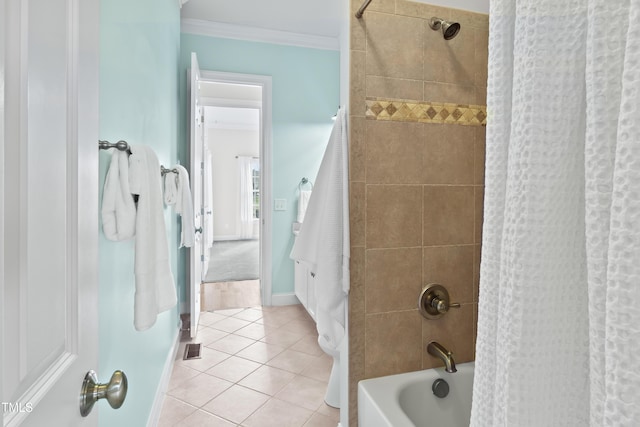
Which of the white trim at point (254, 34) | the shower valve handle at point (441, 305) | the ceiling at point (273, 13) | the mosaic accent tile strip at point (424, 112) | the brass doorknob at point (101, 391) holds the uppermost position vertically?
the ceiling at point (273, 13)

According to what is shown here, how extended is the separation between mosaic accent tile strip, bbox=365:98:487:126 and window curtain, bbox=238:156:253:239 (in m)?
7.27

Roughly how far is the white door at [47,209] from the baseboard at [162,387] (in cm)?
129

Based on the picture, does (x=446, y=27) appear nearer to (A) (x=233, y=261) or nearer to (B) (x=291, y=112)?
(B) (x=291, y=112)

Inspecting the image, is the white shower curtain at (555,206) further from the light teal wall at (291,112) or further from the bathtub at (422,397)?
the light teal wall at (291,112)

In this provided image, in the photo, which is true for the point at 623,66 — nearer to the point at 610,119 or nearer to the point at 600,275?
the point at 610,119

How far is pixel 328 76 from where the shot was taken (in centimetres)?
360

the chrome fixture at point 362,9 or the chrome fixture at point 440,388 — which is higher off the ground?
the chrome fixture at point 362,9

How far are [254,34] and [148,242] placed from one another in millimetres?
2935

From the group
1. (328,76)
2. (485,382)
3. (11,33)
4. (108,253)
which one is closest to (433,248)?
(485,382)

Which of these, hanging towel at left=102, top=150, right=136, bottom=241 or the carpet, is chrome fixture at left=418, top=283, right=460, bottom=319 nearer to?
hanging towel at left=102, top=150, right=136, bottom=241

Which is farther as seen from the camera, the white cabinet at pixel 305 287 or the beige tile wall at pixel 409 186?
the white cabinet at pixel 305 287

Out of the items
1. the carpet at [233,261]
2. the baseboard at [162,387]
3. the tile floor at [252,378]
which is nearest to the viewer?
the baseboard at [162,387]

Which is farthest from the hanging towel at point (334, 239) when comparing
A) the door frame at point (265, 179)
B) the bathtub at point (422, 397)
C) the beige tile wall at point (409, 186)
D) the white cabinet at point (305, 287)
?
the door frame at point (265, 179)

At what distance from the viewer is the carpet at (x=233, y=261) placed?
490 cm
